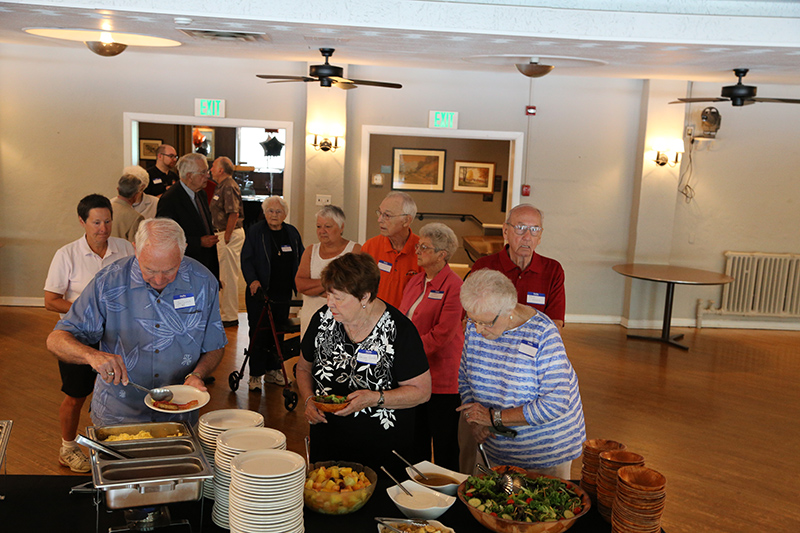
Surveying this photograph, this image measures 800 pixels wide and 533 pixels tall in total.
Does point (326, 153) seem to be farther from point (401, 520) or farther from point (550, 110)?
point (401, 520)

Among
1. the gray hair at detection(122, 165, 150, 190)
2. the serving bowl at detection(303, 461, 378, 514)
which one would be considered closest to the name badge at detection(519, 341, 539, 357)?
the serving bowl at detection(303, 461, 378, 514)

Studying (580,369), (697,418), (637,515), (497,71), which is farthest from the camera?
(497,71)

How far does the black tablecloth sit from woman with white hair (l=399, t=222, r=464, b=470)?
51.5 inches

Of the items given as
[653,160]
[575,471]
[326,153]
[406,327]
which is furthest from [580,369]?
[406,327]

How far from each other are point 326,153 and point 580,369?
4184mm

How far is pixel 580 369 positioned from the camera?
7.22 meters

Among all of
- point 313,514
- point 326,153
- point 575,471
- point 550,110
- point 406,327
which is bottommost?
point 575,471

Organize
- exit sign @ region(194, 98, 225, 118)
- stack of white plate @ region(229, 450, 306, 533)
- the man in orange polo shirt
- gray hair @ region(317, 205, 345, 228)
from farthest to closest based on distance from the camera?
exit sign @ region(194, 98, 225, 118) → gray hair @ region(317, 205, 345, 228) → the man in orange polo shirt → stack of white plate @ region(229, 450, 306, 533)

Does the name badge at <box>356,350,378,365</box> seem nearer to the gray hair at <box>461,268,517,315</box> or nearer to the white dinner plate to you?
the gray hair at <box>461,268,517,315</box>

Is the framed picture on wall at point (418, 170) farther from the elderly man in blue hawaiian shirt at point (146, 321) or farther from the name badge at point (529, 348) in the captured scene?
the name badge at point (529, 348)

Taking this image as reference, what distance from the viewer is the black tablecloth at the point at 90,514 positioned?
2121 millimetres

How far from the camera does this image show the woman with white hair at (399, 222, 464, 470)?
12.0 ft

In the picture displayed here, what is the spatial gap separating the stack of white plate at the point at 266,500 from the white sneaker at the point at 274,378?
13.8 ft

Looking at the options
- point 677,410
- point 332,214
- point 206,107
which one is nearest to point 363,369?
point 332,214
